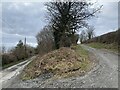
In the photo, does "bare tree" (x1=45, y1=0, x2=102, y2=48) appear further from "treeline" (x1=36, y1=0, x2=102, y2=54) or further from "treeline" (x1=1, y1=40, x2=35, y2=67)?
"treeline" (x1=1, y1=40, x2=35, y2=67)

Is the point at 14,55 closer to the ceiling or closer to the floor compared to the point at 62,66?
closer to the floor

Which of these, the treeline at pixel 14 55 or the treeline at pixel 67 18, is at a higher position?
the treeline at pixel 67 18

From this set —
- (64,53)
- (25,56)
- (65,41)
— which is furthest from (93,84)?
(25,56)

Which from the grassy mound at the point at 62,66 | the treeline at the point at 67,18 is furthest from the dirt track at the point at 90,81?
the treeline at the point at 67,18

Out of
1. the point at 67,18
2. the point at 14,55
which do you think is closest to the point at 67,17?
the point at 67,18

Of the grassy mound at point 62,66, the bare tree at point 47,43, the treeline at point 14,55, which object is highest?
the bare tree at point 47,43

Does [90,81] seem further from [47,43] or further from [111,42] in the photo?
[111,42]

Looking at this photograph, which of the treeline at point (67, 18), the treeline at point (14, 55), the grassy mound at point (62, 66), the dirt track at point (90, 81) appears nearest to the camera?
the dirt track at point (90, 81)

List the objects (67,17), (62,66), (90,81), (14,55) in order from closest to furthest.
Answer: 1. (90,81)
2. (62,66)
3. (67,17)
4. (14,55)

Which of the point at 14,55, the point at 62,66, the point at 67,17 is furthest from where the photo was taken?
the point at 14,55

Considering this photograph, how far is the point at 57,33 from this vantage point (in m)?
34.6

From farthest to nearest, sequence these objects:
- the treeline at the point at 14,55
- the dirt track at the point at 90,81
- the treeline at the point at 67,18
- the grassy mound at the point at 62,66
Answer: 1. the treeline at the point at 14,55
2. the treeline at the point at 67,18
3. the grassy mound at the point at 62,66
4. the dirt track at the point at 90,81

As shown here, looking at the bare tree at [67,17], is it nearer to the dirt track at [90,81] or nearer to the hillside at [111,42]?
the hillside at [111,42]

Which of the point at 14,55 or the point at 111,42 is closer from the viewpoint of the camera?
the point at 111,42
